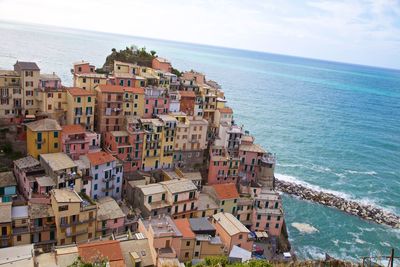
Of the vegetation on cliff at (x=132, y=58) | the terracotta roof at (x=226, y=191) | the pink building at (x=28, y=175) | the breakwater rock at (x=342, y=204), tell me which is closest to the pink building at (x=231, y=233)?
the terracotta roof at (x=226, y=191)

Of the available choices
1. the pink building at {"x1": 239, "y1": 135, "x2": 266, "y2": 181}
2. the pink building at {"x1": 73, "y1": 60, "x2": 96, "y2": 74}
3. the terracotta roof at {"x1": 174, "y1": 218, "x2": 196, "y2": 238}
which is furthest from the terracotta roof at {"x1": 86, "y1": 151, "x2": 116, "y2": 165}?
the pink building at {"x1": 239, "y1": 135, "x2": 266, "y2": 181}

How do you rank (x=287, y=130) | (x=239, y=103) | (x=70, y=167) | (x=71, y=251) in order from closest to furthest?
(x=71, y=251), (x=70, y=167), (x=287, y=130), (x=239, y=103)

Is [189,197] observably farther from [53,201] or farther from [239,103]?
[239,103]

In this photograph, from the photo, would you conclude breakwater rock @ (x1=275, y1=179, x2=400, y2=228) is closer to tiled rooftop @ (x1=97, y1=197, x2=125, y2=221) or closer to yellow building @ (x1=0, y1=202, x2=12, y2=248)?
tiled rooftop @ (x1=97, y1=197, x2=125, y2=221)

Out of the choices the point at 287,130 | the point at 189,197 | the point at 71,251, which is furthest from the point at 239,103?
the point at 71,251

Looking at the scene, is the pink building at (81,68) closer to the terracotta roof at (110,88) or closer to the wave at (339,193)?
the terracotta roof at (110,88)

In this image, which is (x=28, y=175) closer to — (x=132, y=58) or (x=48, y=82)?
(x=48, y=82)

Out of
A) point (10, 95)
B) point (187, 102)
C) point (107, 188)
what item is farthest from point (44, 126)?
point (187, 102)
